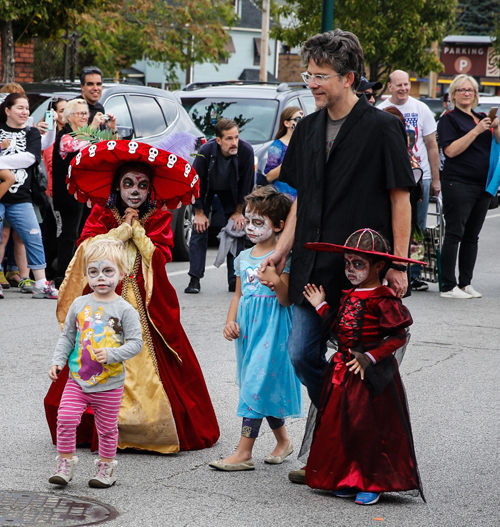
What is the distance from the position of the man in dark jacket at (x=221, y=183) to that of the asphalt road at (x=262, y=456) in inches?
59.9

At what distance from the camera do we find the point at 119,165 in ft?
16.0

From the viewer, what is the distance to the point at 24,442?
484 cm

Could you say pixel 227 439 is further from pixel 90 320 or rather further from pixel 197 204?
pixel 197 204

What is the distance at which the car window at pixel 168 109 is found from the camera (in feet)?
37.6

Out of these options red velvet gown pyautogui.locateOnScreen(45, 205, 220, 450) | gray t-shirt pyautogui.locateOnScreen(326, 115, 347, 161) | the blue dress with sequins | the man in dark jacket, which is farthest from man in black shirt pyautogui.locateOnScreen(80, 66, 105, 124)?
gray t-shirt pyautogui.locateOnScreen(326, 115, 347, 161)

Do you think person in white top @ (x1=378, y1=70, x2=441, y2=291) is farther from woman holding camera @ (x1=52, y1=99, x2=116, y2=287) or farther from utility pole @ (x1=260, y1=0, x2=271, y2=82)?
utility pole @ (x1=260, y1=0, x2=271, y2=82)

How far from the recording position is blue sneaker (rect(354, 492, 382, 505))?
13.3 feet

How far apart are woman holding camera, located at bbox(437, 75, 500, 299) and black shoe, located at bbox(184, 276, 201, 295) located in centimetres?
249

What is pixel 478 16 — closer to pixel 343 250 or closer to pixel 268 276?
pixel 268 276

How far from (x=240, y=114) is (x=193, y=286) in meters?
3.99

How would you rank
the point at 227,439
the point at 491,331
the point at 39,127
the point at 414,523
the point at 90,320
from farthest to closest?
the point at 39,127, the point at 491,331, the point at 227,439, the point at 90,320, the point at 414,523

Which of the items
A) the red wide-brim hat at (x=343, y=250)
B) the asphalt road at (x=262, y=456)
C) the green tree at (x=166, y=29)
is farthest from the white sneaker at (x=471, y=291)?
the green tree at (x=166, y=29)

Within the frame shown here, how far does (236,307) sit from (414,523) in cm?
136

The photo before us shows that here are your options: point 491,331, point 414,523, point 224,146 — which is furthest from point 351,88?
point 224,146
